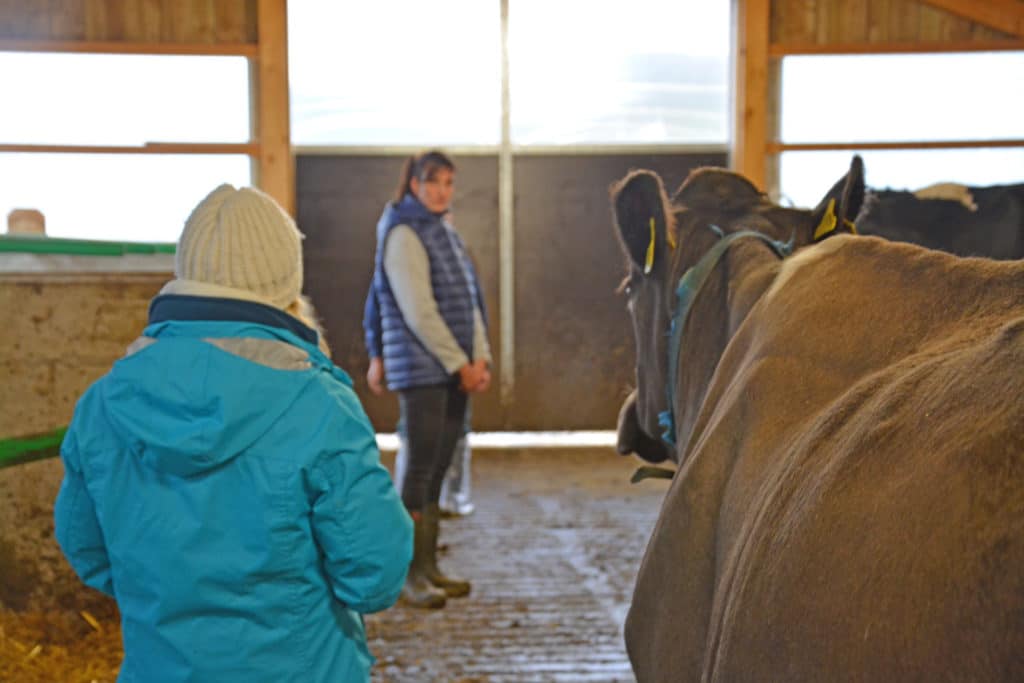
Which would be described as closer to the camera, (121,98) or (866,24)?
(121,98)

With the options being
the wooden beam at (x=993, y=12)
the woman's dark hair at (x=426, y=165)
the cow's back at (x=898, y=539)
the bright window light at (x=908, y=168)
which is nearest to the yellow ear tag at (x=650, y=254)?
the cow's back at (x=898, y=539)

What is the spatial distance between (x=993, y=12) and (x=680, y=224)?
6189mm

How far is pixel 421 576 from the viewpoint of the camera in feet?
13.2

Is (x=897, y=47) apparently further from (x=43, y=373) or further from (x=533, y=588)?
(x=43, y=373)

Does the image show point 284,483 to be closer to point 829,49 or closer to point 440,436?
point 440,436

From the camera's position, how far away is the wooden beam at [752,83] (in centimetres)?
701

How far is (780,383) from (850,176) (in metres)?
0.88

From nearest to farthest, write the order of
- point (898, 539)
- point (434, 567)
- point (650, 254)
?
point (898, 539) < point (650, 254) < point (434, 567)

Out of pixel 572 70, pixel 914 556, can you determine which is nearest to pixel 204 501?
pixel 914 556

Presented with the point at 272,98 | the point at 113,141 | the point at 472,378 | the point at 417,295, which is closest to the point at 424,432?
the point at 472,378

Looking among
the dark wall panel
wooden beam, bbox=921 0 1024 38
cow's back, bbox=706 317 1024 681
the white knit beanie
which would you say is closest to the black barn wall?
the dark wall panel

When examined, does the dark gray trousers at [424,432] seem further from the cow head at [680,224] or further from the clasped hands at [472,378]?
the cow head at [680,224]

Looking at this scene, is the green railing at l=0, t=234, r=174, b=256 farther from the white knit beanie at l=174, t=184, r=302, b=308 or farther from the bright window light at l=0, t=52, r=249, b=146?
the bright window light at l=0, t=52, r=249, b=146

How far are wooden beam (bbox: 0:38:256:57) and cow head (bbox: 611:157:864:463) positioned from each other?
5.38 m
